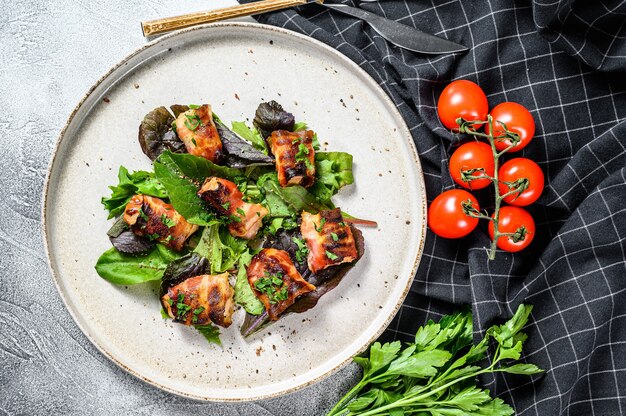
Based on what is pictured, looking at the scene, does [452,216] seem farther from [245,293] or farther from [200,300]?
[200,300]

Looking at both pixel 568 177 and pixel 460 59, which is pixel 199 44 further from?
pixel 568 177

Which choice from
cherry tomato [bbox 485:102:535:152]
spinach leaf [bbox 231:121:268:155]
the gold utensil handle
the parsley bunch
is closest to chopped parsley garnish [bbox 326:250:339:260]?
the parsley bunch

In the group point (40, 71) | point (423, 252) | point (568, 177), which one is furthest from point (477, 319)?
point (40, 71)

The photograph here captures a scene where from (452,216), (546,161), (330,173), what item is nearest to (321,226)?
(330,173)

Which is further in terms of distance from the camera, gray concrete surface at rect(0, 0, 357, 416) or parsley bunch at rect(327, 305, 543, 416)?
gray concrete surface at rect(0, 0, 357, 416)

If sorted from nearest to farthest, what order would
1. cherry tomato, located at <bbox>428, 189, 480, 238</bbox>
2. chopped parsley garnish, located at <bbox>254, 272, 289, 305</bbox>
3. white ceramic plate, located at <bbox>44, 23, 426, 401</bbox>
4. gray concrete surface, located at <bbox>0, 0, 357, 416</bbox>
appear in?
chopped parsley garnish, located at <bbox>254, 272, 289, 305</bbox> → cherry tomato, located at <bbox>428, 189, 480, 238</bbox> → white ceramic plate, located at <bbox>44, 23, 426, 401</bbox> → gray concrete surface, located at <bbox>0, 0, 357, 416</bbox>

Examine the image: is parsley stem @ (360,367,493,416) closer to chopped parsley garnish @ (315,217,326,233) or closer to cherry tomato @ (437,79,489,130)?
chopped parsley garnish @ (315,217,326,233)

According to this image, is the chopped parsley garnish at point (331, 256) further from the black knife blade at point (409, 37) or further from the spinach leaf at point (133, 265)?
the black knife blade at point (409, 37)
